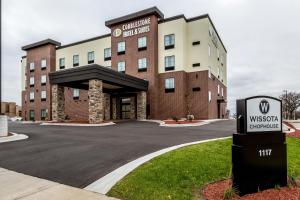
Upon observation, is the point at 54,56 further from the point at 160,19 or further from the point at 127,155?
the point at 127,155

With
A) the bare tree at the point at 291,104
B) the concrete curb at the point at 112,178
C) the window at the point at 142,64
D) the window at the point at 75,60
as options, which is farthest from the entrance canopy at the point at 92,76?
the bare tree at the point at 291,104

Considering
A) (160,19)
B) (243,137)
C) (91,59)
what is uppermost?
(160,19)

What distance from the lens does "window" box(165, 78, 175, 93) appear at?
30000 millimetres

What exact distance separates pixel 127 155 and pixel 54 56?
40149 mm

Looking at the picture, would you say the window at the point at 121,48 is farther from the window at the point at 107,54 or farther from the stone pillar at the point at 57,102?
the stone pillar at the point at 57,102

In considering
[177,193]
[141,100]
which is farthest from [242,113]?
[141,100]

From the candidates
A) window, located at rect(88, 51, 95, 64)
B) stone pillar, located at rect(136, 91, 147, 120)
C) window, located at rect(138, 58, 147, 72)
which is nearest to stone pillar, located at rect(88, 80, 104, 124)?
stone pillar, located at rect(136, 91, 147, 120)

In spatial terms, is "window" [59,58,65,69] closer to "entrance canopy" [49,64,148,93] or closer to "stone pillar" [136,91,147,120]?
"entrance canopy" [49,64,148,93]

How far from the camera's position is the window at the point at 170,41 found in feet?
98.6

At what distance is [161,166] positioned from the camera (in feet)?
20.6

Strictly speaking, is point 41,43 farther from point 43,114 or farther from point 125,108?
point 125,108

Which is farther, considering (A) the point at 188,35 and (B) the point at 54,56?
(B) the point at 54,56

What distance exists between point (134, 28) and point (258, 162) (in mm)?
29925

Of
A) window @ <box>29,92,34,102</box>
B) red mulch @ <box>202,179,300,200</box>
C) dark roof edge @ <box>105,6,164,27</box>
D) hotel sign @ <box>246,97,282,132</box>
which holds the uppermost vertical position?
dark roof edge @ <box>105,6,164,27</box>
